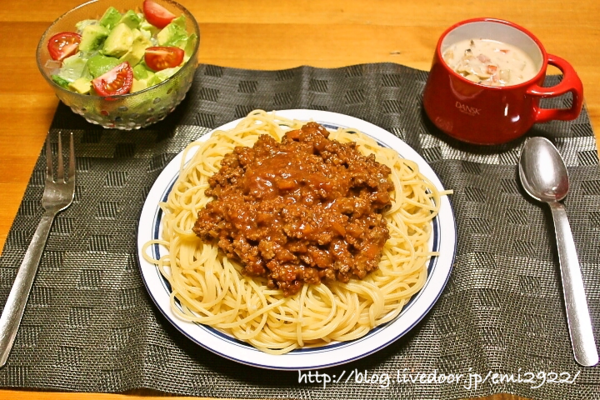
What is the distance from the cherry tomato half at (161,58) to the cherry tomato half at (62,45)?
576 mm

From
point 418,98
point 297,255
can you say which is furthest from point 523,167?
point 297,255

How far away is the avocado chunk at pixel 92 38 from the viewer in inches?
142

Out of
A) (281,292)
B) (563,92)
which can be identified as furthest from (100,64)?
(563,92)

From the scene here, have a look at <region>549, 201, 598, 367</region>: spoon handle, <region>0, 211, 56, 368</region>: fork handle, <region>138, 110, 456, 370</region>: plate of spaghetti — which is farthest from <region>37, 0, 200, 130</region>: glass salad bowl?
<region>549, 201, 598, 367</region>: spoon handle

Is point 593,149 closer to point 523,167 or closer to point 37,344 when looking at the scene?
point 523,167

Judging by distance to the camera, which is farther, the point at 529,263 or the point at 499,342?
the point at 529,263

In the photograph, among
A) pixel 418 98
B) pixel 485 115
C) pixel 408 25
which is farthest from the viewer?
pixel 408 25

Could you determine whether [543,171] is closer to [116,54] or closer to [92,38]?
[116,54]

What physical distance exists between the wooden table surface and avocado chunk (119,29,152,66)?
0.86 m

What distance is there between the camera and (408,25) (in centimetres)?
471

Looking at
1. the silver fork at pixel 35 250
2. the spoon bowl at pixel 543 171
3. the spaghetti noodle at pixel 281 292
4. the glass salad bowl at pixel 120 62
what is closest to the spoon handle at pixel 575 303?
the spoon bowl at pixel 543 171

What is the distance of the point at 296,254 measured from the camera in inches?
104

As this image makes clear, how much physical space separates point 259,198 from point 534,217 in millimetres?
1967

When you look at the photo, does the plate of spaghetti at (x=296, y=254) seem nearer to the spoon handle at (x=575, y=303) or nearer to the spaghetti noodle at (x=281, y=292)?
the spaghetti noodle at (x=281, y=292)
